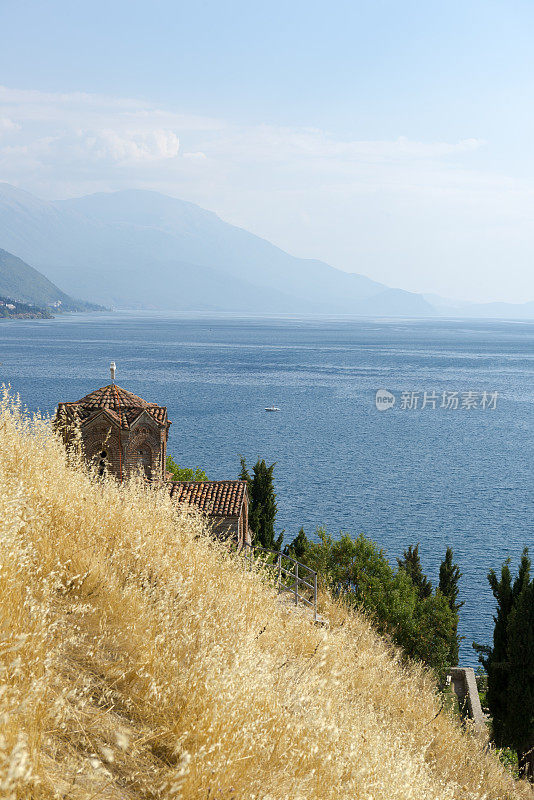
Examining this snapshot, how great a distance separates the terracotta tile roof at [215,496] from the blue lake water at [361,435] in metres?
18.5

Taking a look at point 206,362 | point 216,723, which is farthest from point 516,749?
point 206,362

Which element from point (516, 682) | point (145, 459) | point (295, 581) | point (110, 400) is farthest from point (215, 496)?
point (516, 682)

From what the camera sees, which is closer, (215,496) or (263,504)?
(215,496)

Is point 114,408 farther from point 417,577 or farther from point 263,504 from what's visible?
point 417,577

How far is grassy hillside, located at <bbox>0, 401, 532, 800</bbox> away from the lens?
3990 mm

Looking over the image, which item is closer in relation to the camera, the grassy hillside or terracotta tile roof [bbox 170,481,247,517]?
the grassy hillside

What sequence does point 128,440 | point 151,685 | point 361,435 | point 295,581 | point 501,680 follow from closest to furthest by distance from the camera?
point 151,685 < point 295,581 < point 501,680 < point 128,440 < point 361,435

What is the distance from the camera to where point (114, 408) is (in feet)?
84.8

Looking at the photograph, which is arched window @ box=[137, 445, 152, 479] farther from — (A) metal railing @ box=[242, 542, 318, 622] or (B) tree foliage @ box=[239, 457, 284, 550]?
(B) tree foliage @ box=[239, 457, 284, 550]

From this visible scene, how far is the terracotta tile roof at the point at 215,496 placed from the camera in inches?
939

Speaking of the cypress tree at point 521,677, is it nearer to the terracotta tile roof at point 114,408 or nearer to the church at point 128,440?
the church at point 128,440

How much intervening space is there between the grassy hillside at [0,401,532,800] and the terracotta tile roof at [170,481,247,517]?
50.0 ft

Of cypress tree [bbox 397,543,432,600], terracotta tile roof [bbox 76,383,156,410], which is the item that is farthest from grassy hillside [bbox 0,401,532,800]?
cypress tree [bbox 397,543,432,600]

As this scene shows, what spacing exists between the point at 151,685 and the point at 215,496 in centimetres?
2016
